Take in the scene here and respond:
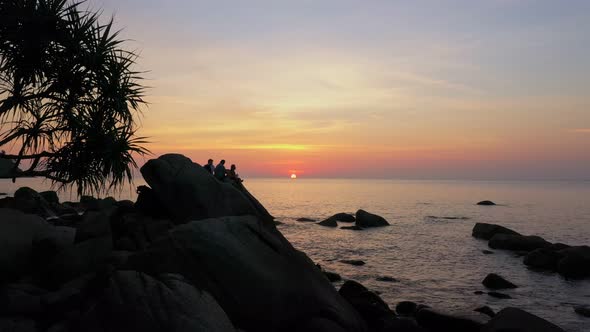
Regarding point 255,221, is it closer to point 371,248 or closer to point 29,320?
point 29,320

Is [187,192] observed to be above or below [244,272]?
above

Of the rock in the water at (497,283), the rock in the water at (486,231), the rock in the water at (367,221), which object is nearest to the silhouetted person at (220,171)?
the rock in the water at (497,283)

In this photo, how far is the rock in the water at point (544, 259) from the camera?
879 inches

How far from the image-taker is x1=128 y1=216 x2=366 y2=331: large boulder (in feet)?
28.7

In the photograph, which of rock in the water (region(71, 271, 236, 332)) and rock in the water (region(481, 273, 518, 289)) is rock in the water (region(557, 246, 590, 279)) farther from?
rock in the water (region(71, 271, 236, 332))

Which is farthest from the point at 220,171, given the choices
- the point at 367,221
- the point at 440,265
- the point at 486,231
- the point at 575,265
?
the point at 486,231

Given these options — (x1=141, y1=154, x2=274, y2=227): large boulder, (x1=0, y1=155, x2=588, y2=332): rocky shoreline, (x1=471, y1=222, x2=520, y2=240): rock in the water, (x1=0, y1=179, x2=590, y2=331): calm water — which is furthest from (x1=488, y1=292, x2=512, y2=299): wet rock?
(x1=471, y1=222, x2=520, y2=240): rock in the water

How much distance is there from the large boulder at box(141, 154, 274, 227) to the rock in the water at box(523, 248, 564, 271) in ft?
47.5

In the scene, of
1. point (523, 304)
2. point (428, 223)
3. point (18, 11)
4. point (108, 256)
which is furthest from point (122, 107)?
point (428, 223)

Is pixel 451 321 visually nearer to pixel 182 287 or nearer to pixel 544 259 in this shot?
pixel 182 287

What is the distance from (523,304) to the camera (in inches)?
632

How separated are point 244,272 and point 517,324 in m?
5.94

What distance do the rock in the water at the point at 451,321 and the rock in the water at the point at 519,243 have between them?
61.7 feet

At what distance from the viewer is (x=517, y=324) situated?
955cm
